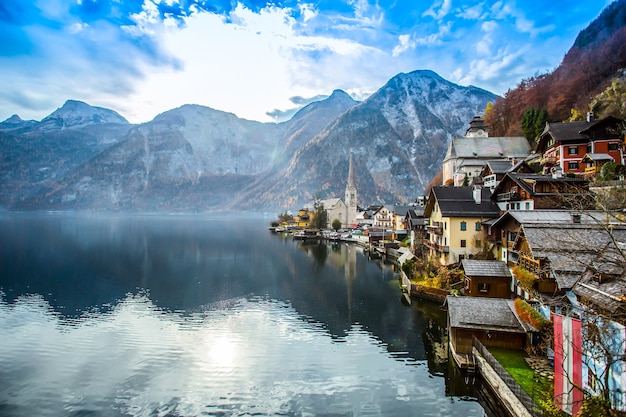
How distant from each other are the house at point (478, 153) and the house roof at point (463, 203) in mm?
23444

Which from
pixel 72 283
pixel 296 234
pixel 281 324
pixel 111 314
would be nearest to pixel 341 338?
pixel 281 324

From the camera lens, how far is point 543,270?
16.4 meters

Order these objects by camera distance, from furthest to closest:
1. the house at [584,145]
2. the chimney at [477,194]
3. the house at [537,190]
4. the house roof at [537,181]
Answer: the house at [584,145] < the chimney at [477,194] < the house roof at [537,181] < the house at [537,190]

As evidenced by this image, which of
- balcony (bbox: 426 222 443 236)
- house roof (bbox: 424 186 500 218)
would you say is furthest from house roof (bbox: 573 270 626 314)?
balcony (bbox: 426 222 443 236)

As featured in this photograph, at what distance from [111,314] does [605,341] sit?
101ft

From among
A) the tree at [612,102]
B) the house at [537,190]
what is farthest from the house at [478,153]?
the house at [537,190]

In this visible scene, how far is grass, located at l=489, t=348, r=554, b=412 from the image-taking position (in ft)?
A: 45.5

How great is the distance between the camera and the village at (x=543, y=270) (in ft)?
38.8

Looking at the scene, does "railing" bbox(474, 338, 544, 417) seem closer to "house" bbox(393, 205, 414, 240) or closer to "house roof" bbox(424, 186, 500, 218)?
"house roof" bbox(424, 186, 500, 218)

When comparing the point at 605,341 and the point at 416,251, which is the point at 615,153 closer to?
the point at 416,251

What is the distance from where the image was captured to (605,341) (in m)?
11.2

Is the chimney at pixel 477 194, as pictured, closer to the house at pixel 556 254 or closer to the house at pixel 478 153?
the house at pixel 556 254

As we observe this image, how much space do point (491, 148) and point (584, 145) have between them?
23.7m

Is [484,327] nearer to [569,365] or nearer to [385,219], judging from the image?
[569,365]
